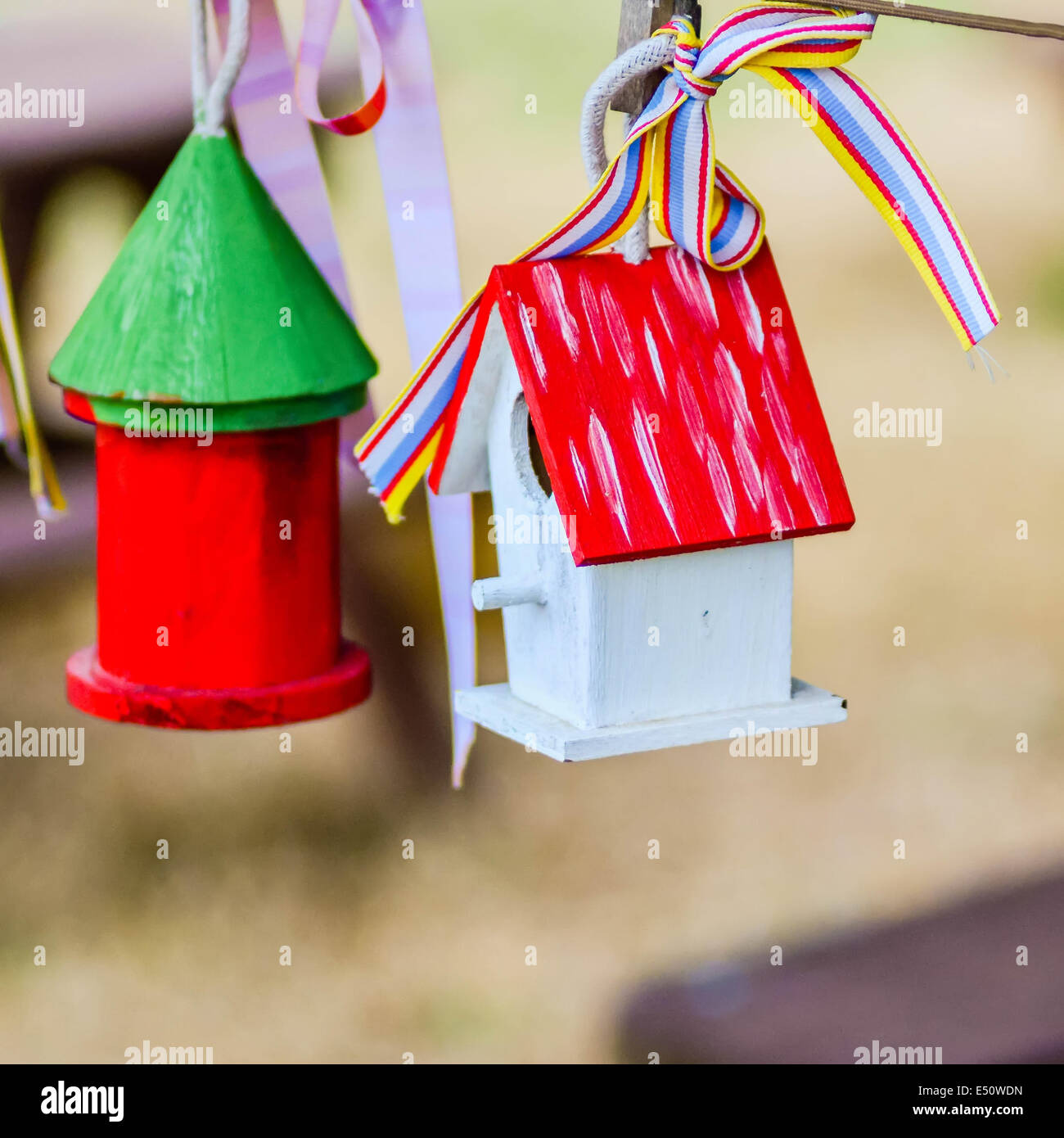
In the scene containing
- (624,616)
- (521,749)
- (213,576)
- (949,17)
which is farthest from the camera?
A: (521,749)

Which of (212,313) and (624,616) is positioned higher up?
(212,313)

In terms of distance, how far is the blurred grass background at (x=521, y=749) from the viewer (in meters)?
1.59

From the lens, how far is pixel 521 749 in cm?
173

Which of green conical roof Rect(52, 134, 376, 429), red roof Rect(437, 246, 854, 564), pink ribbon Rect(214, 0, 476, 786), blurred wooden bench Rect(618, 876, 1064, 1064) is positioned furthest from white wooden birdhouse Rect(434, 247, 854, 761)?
blurred wooden bench Rect(618, 876, 1064, 1064)

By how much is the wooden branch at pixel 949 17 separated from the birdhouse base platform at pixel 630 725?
0.43m

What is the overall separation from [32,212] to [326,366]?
587 millimetres

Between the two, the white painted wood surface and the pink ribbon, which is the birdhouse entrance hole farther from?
the pink ribbon

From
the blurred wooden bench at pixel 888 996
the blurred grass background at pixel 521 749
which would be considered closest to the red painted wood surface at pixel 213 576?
the blurred grass background at pixel 521 749

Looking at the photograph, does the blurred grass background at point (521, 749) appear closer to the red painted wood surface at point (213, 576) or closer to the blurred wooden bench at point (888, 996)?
the blurred wooden bench at point (888, 996)

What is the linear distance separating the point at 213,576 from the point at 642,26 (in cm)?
48

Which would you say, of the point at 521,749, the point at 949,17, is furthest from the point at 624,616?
the point at 521,749

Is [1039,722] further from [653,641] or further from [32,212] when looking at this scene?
[32,212]

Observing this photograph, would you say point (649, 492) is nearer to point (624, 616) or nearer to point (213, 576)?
point (624, 616)

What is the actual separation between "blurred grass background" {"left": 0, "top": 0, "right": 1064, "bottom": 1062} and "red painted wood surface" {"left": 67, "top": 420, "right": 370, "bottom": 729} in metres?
0.40
